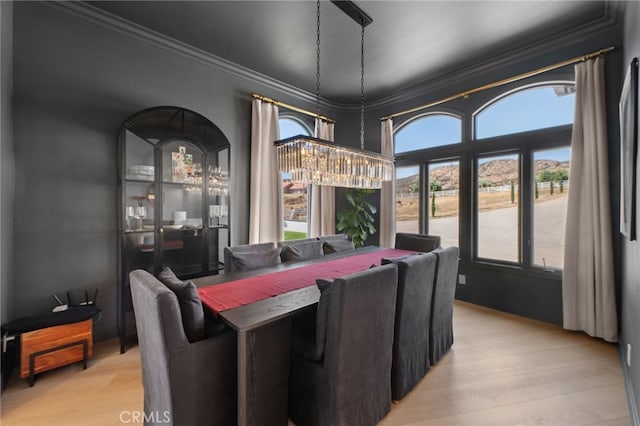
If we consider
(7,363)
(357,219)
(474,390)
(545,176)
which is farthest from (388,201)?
(7,363)

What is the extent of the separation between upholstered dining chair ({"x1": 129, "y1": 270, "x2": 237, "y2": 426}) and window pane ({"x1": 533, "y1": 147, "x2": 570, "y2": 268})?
11.8ft

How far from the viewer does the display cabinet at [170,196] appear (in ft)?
8.43

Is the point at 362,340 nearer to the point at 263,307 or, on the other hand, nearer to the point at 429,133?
the point at 263,307

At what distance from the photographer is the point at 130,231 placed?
2.58 meters

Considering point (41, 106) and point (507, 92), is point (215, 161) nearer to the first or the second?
point (41, 106)

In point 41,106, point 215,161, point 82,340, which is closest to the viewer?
point 82,340

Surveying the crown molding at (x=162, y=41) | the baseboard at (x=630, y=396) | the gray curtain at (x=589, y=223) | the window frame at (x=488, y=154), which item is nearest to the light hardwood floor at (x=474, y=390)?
the baseboard at (x=630, y=396)

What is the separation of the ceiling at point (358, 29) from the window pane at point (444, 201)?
4.56ft

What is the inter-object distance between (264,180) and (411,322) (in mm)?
2767

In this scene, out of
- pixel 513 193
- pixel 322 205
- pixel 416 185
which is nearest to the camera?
pixel 513 193

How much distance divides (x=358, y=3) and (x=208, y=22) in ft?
4.97

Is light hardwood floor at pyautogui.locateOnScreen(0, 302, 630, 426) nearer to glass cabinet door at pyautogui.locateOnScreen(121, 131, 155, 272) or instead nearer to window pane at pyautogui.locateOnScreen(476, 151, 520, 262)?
glass cabinet door at pyautogui.locateOnScreen(121, 131, 155, 272)

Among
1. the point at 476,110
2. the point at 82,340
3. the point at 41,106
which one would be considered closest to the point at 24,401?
the point at 82,340

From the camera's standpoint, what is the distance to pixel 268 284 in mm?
2025
